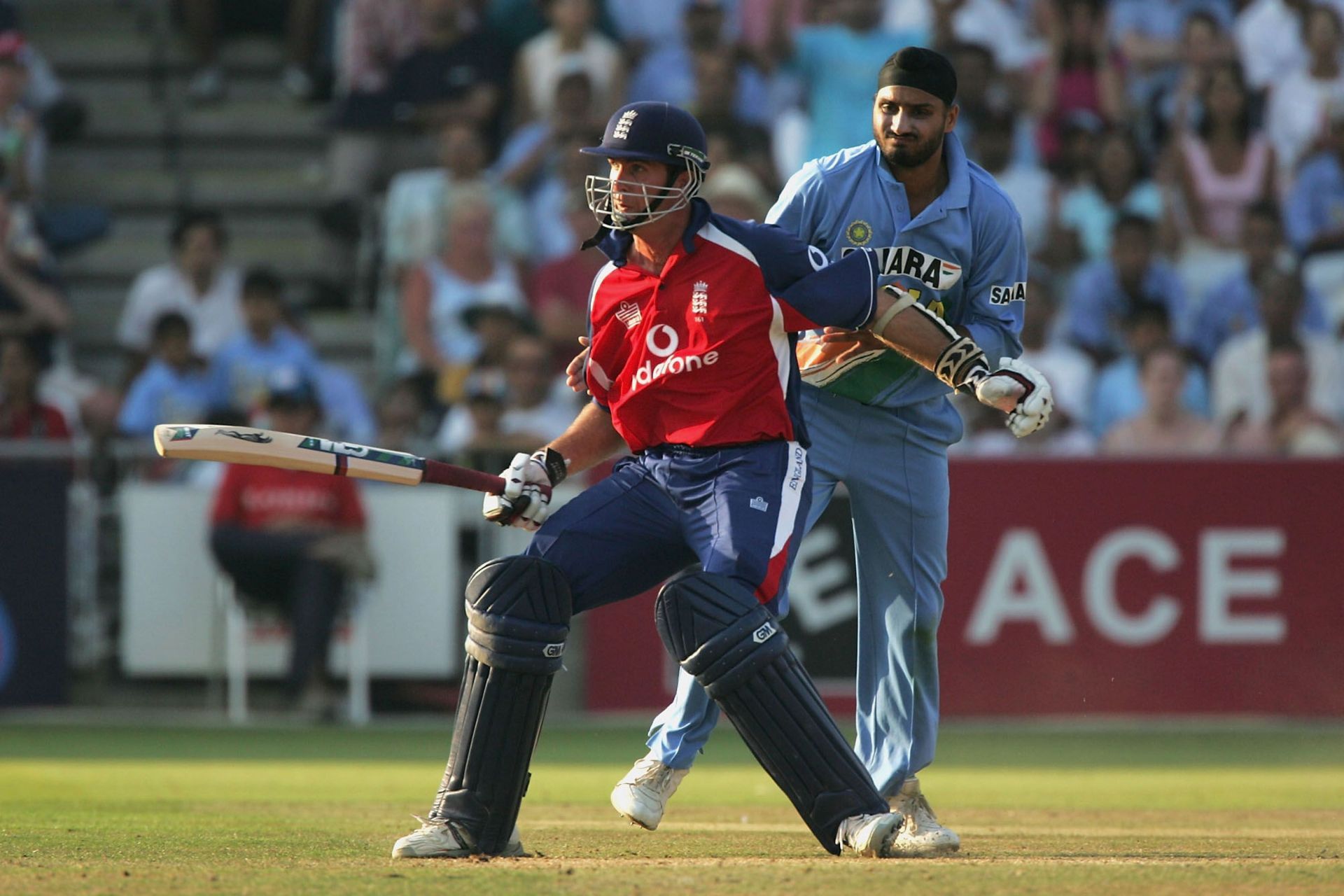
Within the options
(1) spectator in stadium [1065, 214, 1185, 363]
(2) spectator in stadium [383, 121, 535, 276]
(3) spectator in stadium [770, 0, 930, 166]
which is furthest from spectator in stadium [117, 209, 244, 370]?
(1) spectator in stadium [1065, 214, 1185, 363]

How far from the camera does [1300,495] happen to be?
37.1ft

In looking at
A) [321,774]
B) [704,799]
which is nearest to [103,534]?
[321,774]

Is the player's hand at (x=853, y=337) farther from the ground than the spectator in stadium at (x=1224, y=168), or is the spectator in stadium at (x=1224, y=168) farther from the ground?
the spectator in stadium at (x=1224, y=168)

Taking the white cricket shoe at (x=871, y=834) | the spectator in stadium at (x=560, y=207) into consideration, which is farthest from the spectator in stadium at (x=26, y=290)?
the white cricket shoe at (x=871, y=834)

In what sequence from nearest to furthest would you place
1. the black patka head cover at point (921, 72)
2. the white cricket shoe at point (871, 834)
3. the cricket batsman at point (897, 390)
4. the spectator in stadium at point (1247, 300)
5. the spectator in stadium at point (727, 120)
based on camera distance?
the white cricket shoe at point (871, 834) → the black patka head cover at point (921, 72) → the cricket batsman at point (897, 390) → the spectator in stadium at point (1247, 300) → the spectator in stadium at point (727, 120)

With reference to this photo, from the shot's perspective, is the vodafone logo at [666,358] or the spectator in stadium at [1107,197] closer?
the vodafone logo at [666,358]

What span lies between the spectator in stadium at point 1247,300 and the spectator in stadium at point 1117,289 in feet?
0.70

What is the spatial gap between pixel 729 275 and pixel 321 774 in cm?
417

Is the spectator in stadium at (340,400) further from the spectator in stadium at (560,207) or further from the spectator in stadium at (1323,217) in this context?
the spectator in stadium at (1323,217)

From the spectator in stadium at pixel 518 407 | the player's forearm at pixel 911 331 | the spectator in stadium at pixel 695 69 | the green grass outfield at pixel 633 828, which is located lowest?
the green grass outfield at pixel 633 828

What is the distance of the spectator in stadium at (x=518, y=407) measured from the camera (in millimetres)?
11703

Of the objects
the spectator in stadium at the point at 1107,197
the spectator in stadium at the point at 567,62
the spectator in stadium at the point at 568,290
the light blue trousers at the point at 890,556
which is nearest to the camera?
the light blue trousers at the point at 890,556

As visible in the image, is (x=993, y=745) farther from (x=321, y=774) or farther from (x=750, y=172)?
(x=750, y=172)

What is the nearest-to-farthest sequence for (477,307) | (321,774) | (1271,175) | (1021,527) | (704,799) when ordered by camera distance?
(704,799)
(321,774)
(1021,527)
(477,307)
(1271,175)
